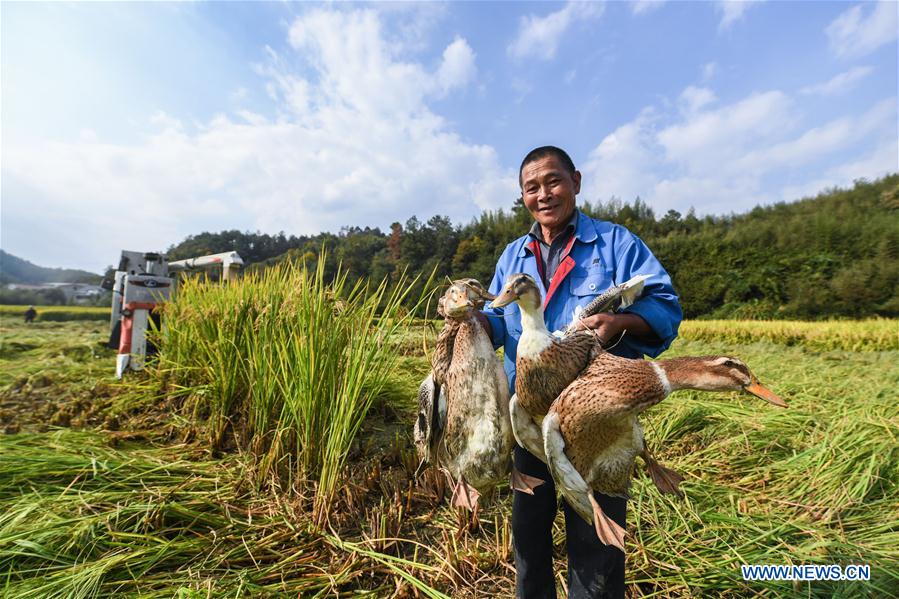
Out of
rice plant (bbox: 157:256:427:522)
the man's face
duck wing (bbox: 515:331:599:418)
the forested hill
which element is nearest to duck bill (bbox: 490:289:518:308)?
duck wing (bbox: 515:331:599:418)

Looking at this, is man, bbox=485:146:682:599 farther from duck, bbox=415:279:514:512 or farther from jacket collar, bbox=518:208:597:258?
duck, bbox=415:279:514:512

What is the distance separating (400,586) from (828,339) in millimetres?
10415

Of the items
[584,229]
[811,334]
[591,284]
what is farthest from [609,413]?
[811,334]

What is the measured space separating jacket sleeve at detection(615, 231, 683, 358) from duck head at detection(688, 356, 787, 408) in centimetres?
34

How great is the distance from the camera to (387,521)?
210cm

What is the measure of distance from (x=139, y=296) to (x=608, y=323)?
540cm

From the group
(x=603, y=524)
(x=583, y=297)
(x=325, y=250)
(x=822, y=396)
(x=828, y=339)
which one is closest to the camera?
(x=603, y=524)

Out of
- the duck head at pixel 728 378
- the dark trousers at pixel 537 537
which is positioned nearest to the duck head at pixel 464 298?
the duck head at pixel 728 378

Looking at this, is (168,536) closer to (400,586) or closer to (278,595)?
(278,595)

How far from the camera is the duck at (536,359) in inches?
34.6

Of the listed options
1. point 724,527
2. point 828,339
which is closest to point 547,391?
point 724,527

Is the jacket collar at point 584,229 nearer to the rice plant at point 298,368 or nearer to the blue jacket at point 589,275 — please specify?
the blue jacket at point 589,275

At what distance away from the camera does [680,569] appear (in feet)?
5.91

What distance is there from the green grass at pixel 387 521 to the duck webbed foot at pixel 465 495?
2.93ft
